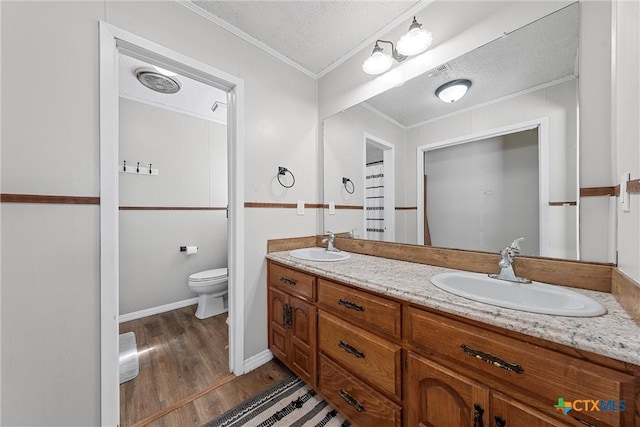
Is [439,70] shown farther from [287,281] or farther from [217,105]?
[217,105]

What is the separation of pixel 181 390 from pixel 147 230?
1.78m

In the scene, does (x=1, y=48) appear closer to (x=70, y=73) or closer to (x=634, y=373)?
(x=70, y=73)

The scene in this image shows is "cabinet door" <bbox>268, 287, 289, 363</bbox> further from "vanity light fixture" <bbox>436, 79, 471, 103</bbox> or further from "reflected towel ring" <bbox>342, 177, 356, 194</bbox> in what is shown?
"vanity light fixture" <bbox>436, 79, 471, 103</bbox>

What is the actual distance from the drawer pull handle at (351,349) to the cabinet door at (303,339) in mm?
227

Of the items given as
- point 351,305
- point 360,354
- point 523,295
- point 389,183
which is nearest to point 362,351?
point 360,354

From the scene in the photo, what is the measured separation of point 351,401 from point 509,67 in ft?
6.20

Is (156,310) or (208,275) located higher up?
(208,275)

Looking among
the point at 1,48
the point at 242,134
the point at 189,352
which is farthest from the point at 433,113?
the point at 189,352

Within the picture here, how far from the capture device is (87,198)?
1118 millimetres

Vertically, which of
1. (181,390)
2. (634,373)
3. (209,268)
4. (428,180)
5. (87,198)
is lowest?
(181,390)

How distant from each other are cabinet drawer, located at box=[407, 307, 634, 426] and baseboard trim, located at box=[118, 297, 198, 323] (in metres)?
2.82

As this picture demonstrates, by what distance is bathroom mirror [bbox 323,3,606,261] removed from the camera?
1.04 meters

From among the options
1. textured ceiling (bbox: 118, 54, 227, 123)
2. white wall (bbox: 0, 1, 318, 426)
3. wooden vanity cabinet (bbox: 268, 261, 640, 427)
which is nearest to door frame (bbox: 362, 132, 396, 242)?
wooden vanity cabinet (bbox: 268, 261, 640, 427)

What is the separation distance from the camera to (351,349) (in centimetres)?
113
